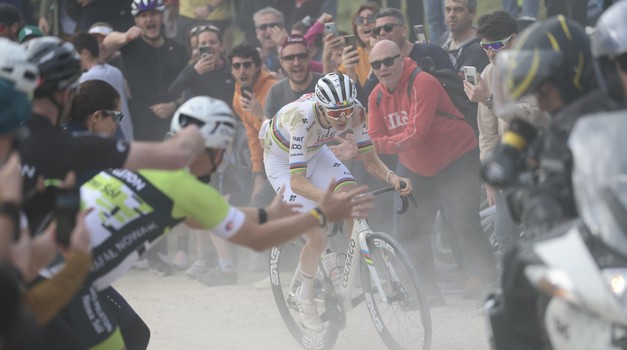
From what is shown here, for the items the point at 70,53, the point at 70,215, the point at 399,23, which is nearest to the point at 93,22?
the point at 399,23

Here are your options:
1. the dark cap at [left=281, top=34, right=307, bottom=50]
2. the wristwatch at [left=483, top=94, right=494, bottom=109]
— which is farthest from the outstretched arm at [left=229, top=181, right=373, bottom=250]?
the dark cap at [left=281, top=34, right=307, bottom=50]

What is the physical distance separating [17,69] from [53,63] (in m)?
0.42

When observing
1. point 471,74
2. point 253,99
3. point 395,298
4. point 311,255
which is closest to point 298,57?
point 253,99

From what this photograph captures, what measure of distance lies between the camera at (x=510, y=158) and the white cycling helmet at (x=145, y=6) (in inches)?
313

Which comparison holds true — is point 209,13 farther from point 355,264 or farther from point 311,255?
point 355,264

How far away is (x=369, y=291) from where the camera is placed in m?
8.99

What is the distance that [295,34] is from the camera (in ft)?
37.2

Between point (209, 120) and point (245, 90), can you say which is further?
point (245, 90)

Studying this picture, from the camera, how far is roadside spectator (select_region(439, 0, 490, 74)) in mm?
10500

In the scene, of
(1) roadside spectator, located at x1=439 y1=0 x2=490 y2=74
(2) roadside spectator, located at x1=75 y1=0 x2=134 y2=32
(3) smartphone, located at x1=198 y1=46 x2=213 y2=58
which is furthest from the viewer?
(2) roadside spectator, located at x1=75 y1=0 x2=134 y2=32

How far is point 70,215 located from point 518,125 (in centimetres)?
182

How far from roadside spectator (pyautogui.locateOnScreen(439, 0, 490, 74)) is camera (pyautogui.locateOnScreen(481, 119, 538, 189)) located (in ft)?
17.7

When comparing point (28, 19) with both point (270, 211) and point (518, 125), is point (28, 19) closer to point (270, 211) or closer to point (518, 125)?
point (270, 211)

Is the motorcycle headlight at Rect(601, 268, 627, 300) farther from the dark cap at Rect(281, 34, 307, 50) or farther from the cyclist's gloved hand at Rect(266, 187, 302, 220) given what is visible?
the dark cap at Rect(281, 34, 307, 50)
